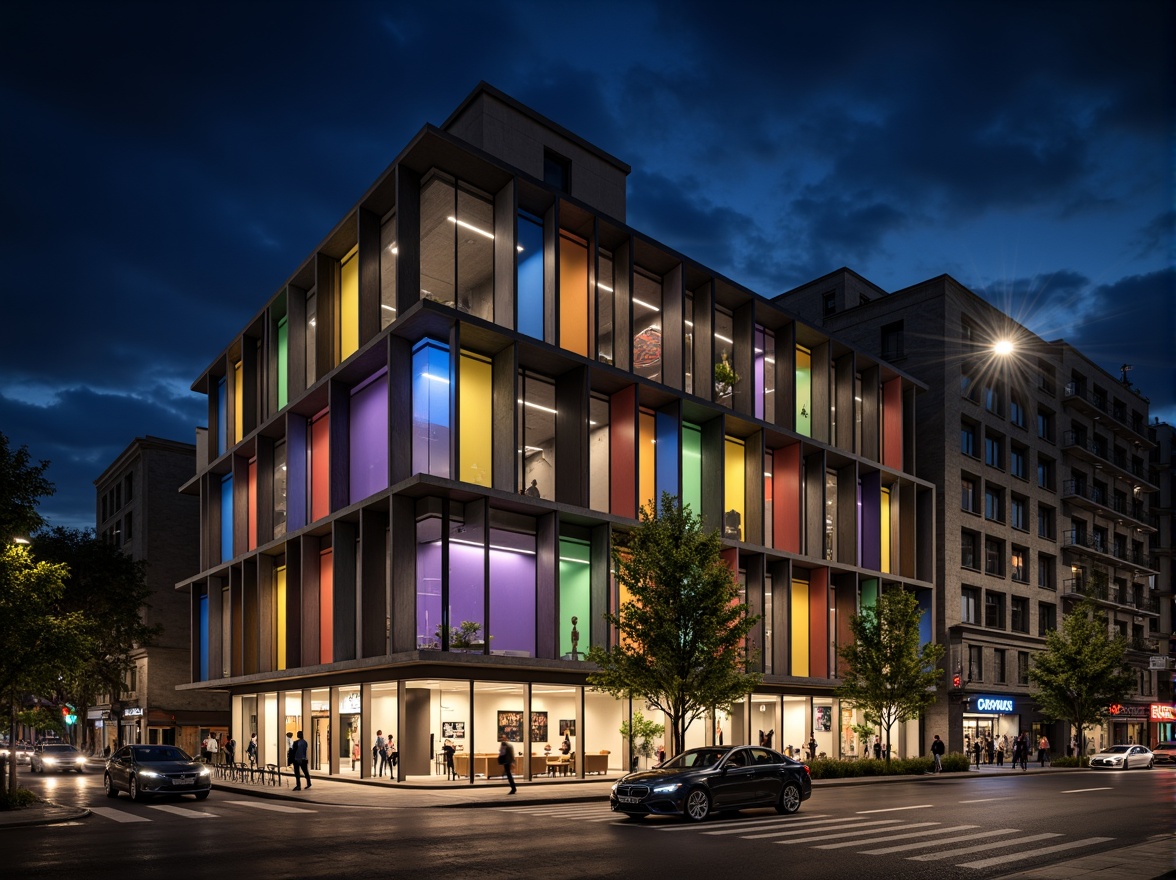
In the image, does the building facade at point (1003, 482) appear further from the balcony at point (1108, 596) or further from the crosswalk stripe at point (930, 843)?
the crosswalk stripe at point (930, 843)

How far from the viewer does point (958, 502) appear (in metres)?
59.8

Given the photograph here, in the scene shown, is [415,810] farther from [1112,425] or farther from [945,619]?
[1112,425]

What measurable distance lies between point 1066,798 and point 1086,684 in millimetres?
32275

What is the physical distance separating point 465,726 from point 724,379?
62.7ft

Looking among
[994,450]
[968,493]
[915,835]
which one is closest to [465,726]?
[915,835]

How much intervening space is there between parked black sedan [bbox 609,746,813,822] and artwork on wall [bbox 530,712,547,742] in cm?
1302

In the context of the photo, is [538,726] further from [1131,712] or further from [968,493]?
[1131,712]

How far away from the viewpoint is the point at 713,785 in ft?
72.7

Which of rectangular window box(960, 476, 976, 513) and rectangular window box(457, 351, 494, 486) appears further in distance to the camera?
rectangular window box(960, 476, 976, 513)

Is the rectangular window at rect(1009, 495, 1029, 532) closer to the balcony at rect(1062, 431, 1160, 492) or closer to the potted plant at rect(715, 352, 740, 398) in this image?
the balcony at rect(1062, 431, 1160, 492)

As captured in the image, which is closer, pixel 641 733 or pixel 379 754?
pixel 379 754

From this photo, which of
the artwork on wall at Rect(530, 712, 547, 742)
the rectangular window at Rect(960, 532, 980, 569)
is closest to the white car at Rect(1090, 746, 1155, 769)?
the rectangular window at Rect(960, 532, 980, 569)

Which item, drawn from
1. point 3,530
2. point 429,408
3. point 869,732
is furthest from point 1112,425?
point 3,530

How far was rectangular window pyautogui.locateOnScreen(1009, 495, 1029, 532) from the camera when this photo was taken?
219 feet
